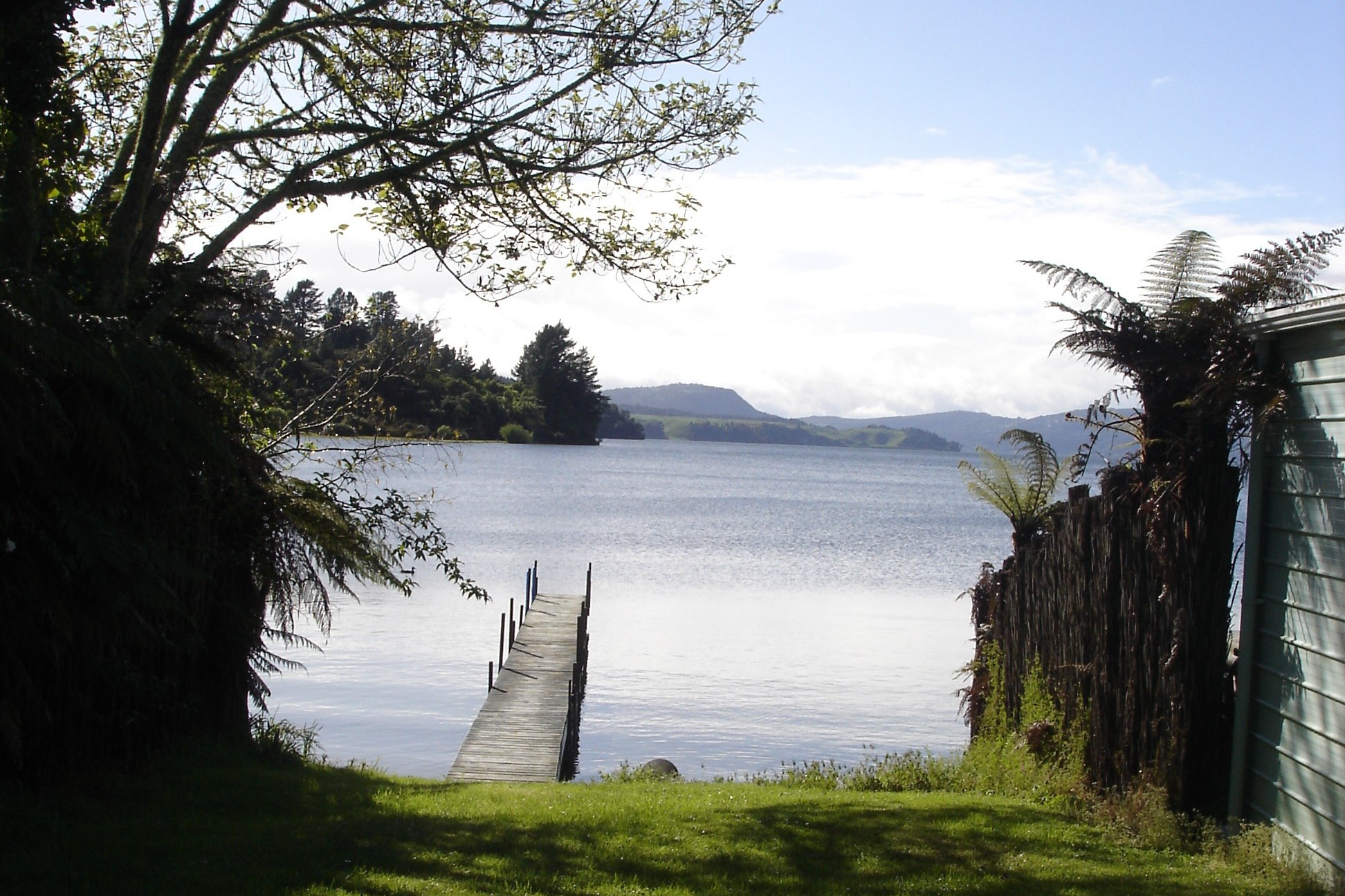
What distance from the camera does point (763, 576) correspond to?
121ft

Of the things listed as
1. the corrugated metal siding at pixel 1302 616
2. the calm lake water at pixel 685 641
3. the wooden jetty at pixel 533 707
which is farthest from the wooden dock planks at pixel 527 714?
the corrugated metal siding at pixel 1302 616

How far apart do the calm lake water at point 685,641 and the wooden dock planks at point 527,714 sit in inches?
31.7

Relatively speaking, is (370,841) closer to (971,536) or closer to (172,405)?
(172,405)

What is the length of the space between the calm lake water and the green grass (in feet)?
13.4

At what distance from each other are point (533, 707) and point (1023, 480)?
7585 millimetres

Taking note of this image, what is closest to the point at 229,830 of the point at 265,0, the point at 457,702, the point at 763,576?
the point at 265,0

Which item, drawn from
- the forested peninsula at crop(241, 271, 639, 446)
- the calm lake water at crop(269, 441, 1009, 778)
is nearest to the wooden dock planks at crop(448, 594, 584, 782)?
the calm lake water at crop(269, 441, 1009, 778)

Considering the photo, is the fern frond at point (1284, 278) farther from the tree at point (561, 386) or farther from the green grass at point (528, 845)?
the tree at point (561, 386)

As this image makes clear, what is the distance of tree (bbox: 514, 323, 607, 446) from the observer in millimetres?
116062

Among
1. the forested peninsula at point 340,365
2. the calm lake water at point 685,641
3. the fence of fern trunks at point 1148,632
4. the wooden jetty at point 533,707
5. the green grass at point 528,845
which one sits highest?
the forested peninsula at point 340,365

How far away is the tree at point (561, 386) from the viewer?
4569 inches

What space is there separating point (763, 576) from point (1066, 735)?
92.2 feet

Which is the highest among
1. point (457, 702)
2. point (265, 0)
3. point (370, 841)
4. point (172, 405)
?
point (265, 0)

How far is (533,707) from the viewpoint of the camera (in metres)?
16.3
